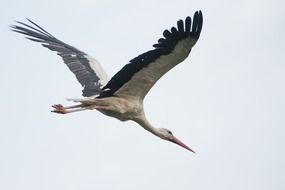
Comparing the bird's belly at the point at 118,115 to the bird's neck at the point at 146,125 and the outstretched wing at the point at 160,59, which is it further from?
the outstretched wing at the point at 160,59

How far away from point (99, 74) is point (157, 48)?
3274 millimetres

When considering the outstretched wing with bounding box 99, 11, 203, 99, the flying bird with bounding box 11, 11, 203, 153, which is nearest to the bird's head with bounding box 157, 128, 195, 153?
the flying bird with bounding box 11, 11, 203, 153

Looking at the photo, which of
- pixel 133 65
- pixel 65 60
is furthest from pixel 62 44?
pixel 133 65

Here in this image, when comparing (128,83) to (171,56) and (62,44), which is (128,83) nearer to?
(171,56)

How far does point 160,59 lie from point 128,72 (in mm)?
687

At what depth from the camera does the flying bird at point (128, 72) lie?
11.7m

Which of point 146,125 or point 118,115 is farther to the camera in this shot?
point 146,125

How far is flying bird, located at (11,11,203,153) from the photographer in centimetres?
1171

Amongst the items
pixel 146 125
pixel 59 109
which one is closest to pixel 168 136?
pixel 146 125

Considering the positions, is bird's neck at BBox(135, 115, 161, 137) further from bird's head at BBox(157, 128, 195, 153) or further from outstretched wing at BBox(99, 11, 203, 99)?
outstretched wing at BBox(99, 11, 203, 99)

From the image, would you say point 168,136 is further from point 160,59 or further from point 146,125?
point 160,59

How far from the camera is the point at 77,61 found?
601 inches

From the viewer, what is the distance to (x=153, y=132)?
1405cm

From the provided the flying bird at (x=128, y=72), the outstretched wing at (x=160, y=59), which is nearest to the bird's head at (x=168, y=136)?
the flying bird at (x=128, y=72)
